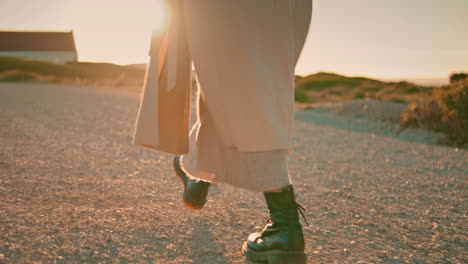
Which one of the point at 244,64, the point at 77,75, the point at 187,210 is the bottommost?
the point at 187,210

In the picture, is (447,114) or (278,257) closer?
(278,257)

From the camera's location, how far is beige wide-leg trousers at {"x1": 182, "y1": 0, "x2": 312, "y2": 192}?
4.01 ft

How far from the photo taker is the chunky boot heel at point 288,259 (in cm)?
127

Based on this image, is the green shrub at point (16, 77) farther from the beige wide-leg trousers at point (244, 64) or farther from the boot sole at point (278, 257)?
the boot sole at point (278, 257)

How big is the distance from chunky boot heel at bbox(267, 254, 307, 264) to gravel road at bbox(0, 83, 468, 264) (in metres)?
0.11

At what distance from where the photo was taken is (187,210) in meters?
1.84

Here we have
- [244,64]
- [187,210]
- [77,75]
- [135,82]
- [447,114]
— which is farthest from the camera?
[77,75]

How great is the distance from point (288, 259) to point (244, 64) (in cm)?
65

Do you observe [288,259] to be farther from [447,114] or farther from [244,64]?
[447,114]

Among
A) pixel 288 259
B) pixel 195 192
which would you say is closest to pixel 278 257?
pixel 288 259

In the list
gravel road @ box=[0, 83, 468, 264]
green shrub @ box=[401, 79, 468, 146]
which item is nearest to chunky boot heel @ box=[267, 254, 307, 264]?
gravel road @ box=[0, 83, 468, 264]

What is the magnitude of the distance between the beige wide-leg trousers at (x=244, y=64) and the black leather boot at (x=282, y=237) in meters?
0.06

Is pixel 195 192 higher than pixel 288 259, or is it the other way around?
pixel 195 192

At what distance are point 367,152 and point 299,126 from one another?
7.42 ft
